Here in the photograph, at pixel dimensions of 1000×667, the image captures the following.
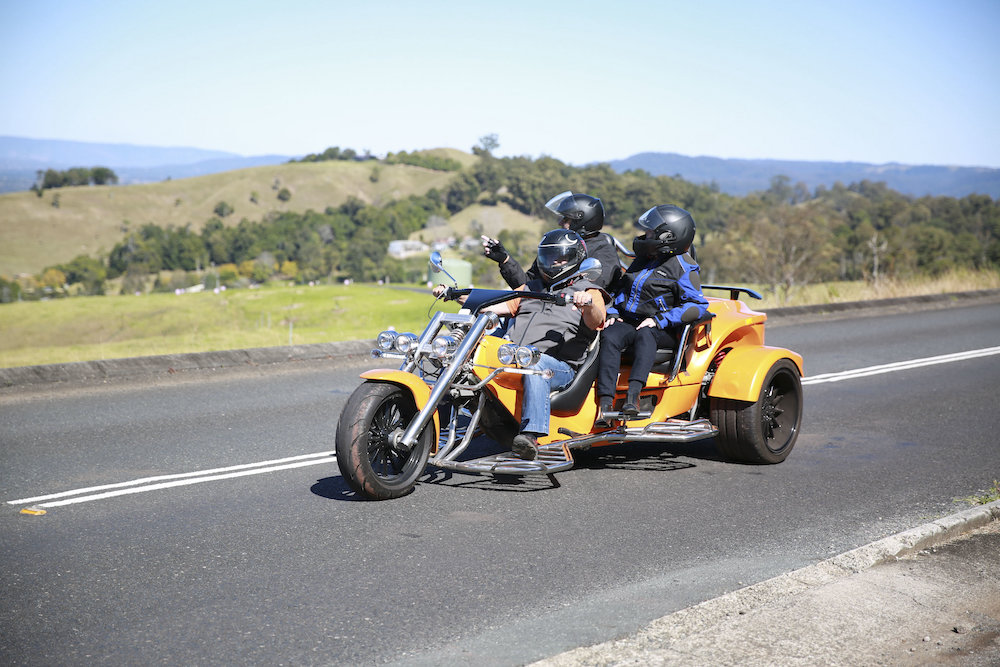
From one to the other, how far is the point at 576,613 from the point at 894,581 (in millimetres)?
1584

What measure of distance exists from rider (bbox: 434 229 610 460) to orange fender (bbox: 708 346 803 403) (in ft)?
3.80

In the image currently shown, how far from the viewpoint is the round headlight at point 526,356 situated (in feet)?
19.7

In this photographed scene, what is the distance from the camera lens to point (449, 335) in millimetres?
6258

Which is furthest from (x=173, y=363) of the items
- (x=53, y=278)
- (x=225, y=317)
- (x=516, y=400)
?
(x=53, y=278)

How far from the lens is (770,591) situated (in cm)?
441

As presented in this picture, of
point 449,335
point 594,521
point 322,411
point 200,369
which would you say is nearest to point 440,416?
point 449,335

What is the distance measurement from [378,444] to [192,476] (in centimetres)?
166

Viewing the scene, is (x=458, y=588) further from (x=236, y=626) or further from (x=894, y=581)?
(x=894, y=581)

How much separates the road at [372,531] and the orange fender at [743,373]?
60 centimetres

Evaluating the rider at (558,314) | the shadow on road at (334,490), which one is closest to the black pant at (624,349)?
the rider at (558,314)

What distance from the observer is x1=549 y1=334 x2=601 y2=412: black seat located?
21.1 feet

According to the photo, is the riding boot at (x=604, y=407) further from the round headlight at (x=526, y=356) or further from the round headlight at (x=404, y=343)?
the round headlight at (x=404, y=343)

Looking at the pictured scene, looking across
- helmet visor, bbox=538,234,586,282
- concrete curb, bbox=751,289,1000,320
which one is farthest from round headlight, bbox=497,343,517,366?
concrete curb, bbox=751,289,1000,320

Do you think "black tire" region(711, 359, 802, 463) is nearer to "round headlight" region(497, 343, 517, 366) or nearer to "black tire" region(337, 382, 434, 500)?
"round headlight" region(497, 343, 517, 366)
